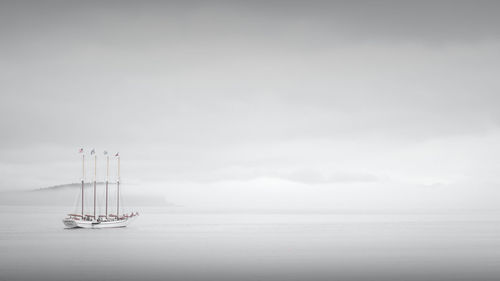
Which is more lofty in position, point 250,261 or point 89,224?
point 89,224

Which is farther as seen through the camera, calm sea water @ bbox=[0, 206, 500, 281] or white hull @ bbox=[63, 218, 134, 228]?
white hull @ bbox=[63, 218, 134, 228]

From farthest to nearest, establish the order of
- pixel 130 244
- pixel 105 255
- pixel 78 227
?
pixel 78 227 < pixel 130 244 < pixel 105 255

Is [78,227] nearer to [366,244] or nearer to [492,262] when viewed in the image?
[366,244]

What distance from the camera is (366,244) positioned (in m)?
123

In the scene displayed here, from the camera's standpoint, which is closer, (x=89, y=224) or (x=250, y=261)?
(x=250, y=261)

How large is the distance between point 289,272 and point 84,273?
2483 cm

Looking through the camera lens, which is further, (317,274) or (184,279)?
(317,274)

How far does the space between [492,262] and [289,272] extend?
32160mm

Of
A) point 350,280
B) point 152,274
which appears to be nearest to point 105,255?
point 152,274

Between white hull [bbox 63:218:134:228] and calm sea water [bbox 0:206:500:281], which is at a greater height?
white hull [bbox 63:218:134:228]

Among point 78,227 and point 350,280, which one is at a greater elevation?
point 78,227

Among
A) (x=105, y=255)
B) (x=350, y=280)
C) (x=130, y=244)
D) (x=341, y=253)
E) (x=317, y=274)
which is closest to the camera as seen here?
(x=350, y=280)

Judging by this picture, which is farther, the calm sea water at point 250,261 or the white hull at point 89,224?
the white hull at point 89,224

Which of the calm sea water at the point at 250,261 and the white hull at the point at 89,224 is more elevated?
the white hull at the point at 89,224
